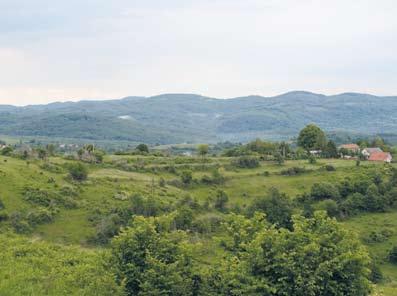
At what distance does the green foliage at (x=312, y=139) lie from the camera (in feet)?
287

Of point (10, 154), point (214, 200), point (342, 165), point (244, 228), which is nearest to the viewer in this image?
point (244, 228)

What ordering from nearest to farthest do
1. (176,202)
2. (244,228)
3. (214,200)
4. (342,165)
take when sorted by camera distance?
(244,228)
(176,202)
(214,200)
(342,165)

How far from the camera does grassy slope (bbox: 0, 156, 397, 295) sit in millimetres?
48844

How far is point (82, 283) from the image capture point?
18.2m

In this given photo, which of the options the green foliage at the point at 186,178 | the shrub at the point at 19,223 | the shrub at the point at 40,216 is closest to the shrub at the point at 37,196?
the shrub at the point at 40,216

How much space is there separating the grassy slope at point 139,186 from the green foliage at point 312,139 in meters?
8.02

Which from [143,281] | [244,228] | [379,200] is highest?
[244,228]

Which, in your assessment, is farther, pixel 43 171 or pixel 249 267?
pixel 43 171

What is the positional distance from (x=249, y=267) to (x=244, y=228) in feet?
7.89

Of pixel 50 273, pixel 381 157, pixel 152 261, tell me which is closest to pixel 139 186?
pixel 50 273

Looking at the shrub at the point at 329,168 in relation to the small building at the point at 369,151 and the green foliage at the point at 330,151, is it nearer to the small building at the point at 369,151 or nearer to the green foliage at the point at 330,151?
the green foliage at the point at 330,151

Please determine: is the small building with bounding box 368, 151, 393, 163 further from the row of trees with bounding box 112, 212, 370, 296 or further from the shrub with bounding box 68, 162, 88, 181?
the row of trees with bounding box 112, 212, 370, 296

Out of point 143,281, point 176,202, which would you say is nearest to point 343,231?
point 143,281

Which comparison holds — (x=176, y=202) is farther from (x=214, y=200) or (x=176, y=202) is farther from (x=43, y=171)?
(x=43, y=171)
